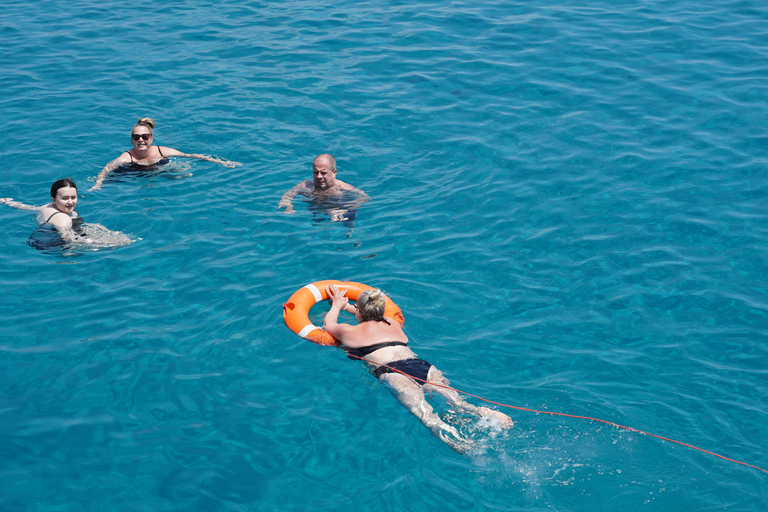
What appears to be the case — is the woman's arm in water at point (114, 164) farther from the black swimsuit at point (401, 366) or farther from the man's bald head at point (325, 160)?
the black swimsuit at point (401, 366)

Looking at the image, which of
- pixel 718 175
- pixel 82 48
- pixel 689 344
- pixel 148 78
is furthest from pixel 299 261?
pixel 82 48

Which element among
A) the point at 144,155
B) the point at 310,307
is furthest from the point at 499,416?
the point at 144,155

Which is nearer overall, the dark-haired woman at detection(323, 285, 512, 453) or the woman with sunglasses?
the dark-haired woman at detection(323, 285, 512, 453)

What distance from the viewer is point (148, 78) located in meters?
12.6

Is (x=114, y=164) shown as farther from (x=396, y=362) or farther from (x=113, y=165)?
(x=396, y=362)

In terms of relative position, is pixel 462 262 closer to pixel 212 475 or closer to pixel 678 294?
pixel 678 294

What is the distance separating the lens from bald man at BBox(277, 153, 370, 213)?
870 centimetres

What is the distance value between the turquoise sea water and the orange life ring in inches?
7.2

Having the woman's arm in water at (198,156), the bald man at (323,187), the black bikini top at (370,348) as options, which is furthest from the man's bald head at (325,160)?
the black bikini top at (370,348)

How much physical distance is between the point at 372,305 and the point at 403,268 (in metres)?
1.61

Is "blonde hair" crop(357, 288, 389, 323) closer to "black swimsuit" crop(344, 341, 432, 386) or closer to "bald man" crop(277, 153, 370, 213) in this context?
"black swimsuit" crop(344, 341, 432, 386)

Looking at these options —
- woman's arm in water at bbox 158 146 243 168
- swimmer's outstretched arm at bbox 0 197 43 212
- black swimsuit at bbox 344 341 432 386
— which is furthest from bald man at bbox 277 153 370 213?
black swimsuit at bbox 344 341 432 386

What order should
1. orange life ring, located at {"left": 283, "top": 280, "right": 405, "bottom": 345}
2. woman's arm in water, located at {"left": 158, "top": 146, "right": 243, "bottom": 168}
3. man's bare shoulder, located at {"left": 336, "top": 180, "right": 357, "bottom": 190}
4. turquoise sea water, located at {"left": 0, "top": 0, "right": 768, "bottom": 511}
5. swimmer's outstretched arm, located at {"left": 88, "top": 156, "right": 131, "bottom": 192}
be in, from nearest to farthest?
turquoise sea water, located at {"left": 0, "top": 0, "right": 768, "bottom": 511} < orange life ring, located at {"left": 283, "top": 280, "right": 405, "bottom": 345} < man's bare shoulder, located at {"left": 336, "top": 180, "right": 357, "bottom": 190} < swimmer's outstretched arm, located at {"left": 88, "top": 156, "right": 131, "bottom": 192} < woman's arm in water, located at {"left": 158, "top": 146, "right": 243, "bottom": 168}

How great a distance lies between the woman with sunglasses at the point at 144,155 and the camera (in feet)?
31.0
